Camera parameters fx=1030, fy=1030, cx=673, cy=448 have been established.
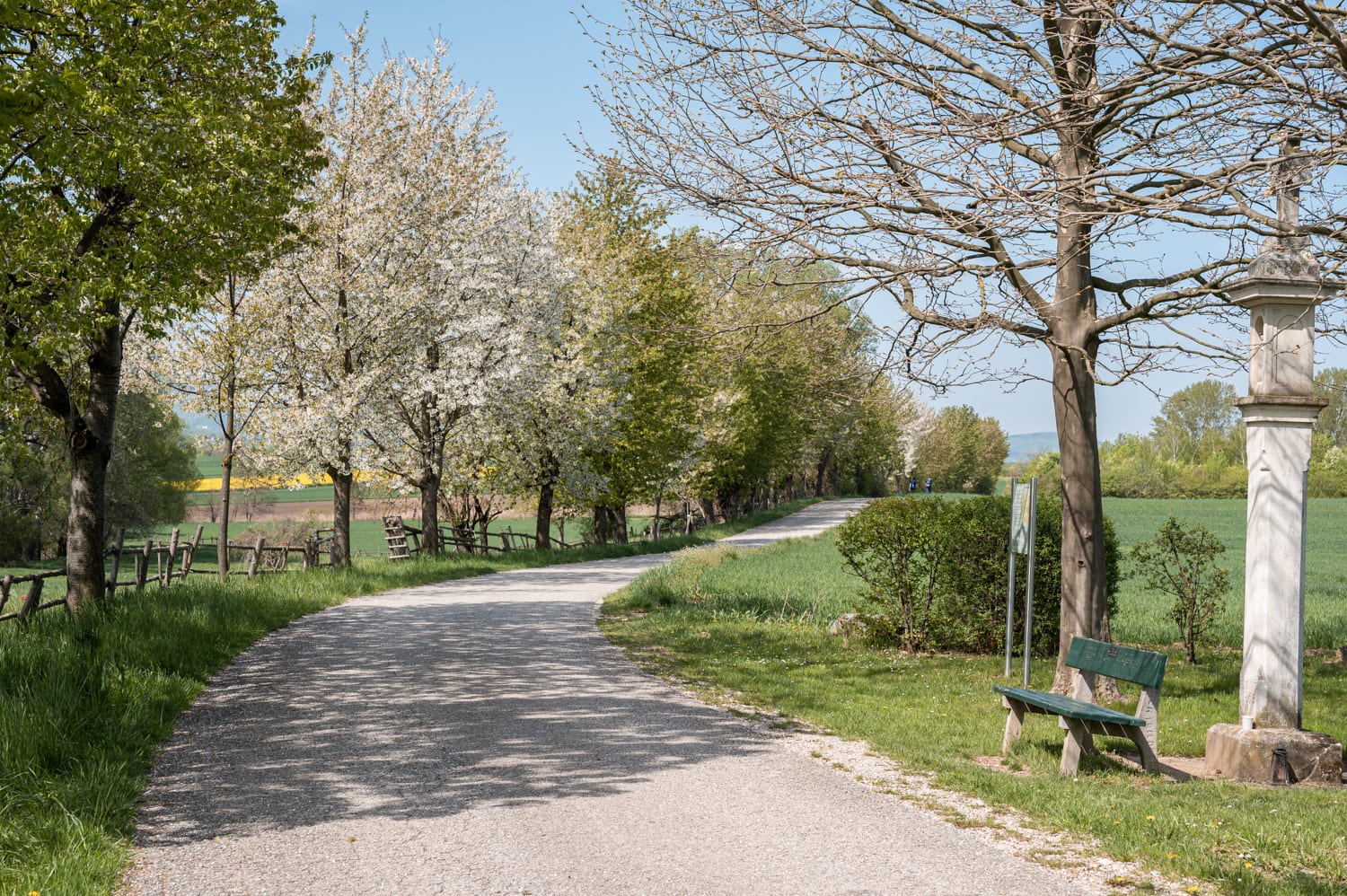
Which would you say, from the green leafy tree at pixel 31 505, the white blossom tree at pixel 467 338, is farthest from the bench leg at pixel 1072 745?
the green leafy tree at pixel 31 505

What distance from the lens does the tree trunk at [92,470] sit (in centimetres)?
1309

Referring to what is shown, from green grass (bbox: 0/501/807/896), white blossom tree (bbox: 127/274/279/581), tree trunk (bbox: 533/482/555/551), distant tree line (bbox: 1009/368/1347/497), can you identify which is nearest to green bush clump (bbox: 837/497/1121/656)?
green grass (bbox: 0/501/807/896)

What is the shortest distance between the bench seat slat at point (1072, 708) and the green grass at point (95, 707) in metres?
5.79

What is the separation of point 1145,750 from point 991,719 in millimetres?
1974

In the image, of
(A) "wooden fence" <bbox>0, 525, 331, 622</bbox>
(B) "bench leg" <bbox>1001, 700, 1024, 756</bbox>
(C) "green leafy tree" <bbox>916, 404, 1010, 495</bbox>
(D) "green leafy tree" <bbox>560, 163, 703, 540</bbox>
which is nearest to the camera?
(B) "bench leg" <bbox>1001, 700, 1024, 756</bbox>

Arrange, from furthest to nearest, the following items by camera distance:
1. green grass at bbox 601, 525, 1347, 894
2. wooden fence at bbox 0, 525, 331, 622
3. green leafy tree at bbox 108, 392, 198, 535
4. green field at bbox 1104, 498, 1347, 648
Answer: green leafy tree at bbox 108, 392, 198, 535, green field at bbox 1104, 498, 1347, 648, wooden fence at bbox 0, 525, 331, 622, green grass at bbox 601, 525, 1347, 894

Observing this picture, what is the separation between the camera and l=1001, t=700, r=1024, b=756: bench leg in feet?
26.1

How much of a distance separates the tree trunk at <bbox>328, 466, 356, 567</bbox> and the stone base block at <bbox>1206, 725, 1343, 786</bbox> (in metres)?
18.7

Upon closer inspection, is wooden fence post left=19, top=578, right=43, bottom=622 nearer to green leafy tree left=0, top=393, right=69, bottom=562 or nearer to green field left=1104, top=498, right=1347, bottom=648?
green field left=1104, top=498, right=1347, bottom=648

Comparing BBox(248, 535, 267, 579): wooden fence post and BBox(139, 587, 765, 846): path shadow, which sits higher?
BBox(248, 535, 267, 579): wooden fence post

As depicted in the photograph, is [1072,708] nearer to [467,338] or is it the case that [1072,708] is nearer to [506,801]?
[506,801]

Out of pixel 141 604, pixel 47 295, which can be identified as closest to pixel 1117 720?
pixel 141 604

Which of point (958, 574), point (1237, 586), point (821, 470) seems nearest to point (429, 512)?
point (958, 574)

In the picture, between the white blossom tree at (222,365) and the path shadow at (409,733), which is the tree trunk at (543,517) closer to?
the white blossom tree at (222,365)
